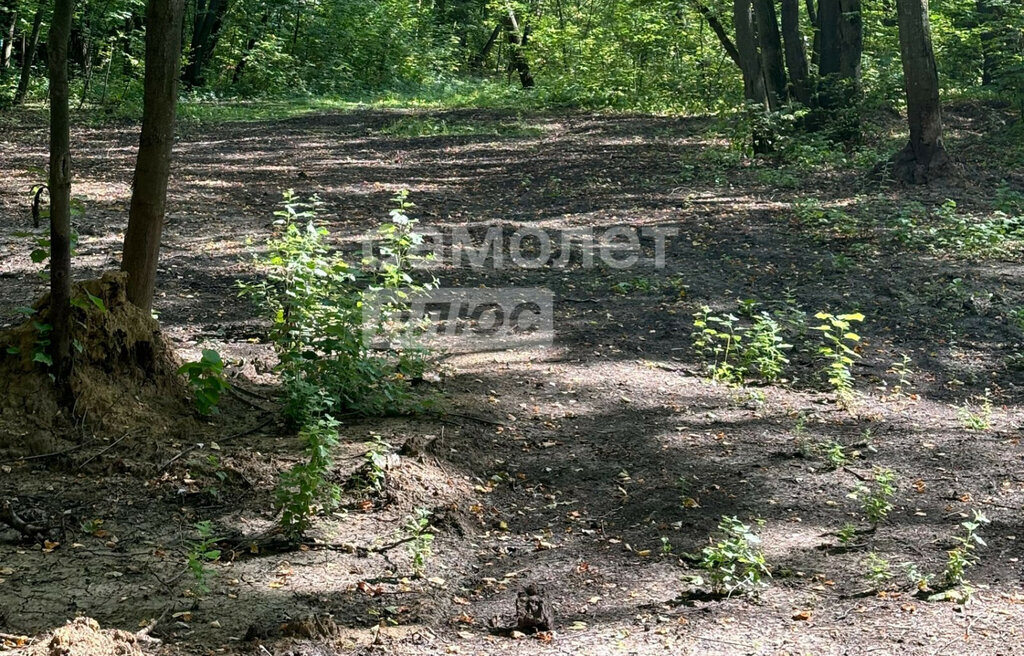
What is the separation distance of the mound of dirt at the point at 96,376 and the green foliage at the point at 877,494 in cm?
330

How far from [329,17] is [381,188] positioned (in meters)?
17.6

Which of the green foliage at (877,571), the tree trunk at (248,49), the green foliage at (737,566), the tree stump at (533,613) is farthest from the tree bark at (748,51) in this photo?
the tree trunk at (248,49)

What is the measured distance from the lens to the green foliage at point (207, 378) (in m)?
4.42

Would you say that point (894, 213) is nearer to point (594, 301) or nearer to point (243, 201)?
point (594, 301)

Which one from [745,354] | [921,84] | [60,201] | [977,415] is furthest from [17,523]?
[921,84]

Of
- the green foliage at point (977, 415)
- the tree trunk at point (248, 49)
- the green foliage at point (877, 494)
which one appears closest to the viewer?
the green foliage at point (877, 494)

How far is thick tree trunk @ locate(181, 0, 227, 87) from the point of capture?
76.1ft

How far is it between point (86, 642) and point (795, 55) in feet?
48.3

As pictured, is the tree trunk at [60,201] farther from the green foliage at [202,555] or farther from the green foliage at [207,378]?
the green foliage at [202,555]

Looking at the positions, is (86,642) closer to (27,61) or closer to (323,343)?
(323,343)

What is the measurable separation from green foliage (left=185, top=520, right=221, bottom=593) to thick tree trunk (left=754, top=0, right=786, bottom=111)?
42.6ft

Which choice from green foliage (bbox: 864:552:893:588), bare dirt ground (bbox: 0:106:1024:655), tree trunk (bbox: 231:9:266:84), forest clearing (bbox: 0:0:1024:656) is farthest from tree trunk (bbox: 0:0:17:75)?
green foliage (bbox: 864:552:893:588)

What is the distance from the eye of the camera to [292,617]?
352cm

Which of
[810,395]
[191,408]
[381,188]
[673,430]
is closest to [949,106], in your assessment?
[381,188]
